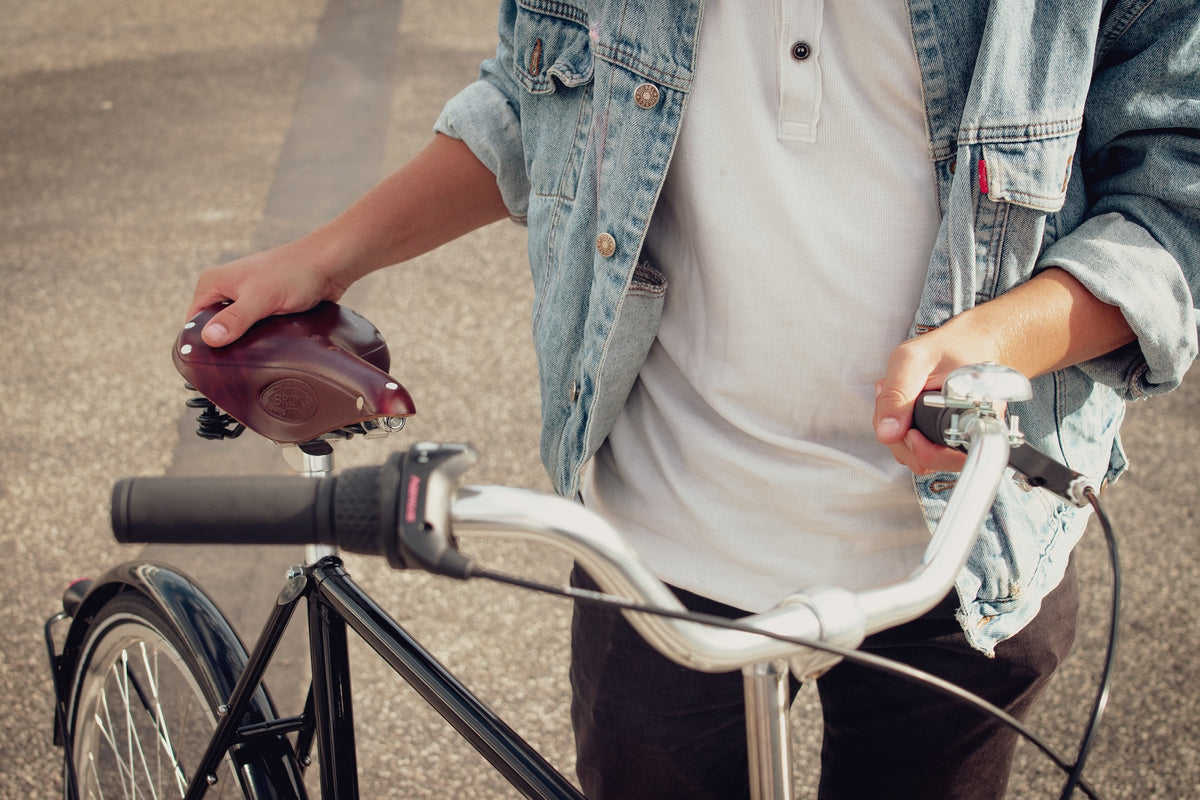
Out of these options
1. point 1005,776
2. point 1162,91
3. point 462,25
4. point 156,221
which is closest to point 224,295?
point 1162,91

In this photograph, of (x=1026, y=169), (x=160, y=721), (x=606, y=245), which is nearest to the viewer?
(x=1026, y=169)

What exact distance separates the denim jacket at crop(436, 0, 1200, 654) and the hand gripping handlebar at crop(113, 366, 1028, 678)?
0.33 m

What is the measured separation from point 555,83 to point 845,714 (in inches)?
34.4

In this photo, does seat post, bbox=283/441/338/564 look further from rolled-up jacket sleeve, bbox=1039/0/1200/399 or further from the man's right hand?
rolled-up jacket sleeve, bbox=1039/0/1200/399

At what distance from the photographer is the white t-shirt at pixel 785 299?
1.06m

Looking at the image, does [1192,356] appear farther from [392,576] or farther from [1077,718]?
[392,576]

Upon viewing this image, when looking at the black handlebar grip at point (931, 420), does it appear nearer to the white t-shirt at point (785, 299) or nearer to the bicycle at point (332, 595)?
the bicycle at point (332, 595)

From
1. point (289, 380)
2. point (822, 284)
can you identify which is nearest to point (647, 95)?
point (822, 284)

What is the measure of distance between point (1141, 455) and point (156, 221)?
3.99m

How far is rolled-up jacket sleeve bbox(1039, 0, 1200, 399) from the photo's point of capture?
999 millimetres

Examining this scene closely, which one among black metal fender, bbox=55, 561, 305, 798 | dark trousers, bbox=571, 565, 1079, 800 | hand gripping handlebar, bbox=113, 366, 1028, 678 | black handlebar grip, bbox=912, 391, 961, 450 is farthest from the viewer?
black metal fender, bbox=55, 561, 305, 798

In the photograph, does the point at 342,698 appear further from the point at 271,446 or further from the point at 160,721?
the point at 271,446

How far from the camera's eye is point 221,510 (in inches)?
30.0

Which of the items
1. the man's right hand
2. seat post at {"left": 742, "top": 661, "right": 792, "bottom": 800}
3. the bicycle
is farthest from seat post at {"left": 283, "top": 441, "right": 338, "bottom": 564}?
seat post at {"left": 742, "top": 661, "right": 792, "bottom": 800}
